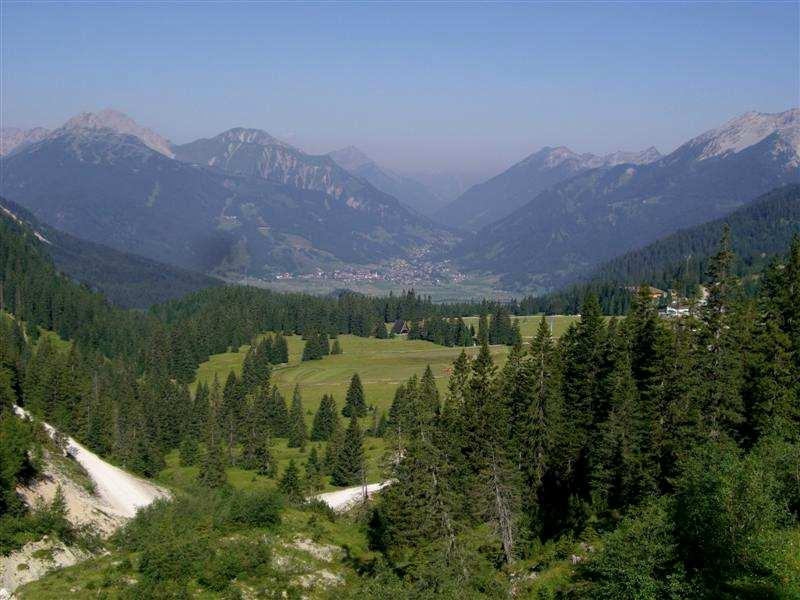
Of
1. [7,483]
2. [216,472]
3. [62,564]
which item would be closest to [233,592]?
[62,564]

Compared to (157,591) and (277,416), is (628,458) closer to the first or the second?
(157,591)

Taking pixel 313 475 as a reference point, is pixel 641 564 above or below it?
above

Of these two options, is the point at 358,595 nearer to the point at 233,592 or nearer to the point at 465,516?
the point at 233,592

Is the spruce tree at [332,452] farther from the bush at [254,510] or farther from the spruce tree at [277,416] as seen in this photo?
the bush at [254,510]

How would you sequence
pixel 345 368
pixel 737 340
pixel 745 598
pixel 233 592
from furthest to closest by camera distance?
pixel 345 368
pixel 737 340
pixel 233 592
pixel 745 598


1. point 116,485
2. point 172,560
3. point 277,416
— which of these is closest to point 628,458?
point 172,560

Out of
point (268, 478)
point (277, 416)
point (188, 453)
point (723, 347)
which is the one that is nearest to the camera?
point (723, 347)

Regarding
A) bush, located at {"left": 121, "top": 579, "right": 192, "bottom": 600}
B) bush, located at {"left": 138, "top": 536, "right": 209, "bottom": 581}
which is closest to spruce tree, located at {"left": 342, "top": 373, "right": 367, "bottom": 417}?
bush, located at {"left": 138, "top": 536, "right": 209, "bottom": 581}
